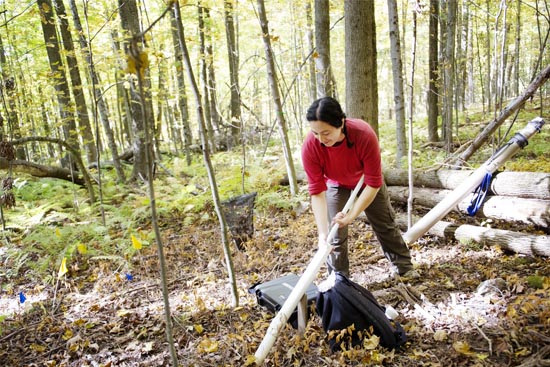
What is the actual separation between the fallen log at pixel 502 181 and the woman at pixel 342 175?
1828mm

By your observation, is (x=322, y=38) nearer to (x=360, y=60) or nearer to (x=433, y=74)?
(x=360, y=60)

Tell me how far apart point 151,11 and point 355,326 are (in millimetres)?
13042

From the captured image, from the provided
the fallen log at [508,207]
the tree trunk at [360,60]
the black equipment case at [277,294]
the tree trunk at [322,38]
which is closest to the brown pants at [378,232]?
the black equipment case at [277,294]

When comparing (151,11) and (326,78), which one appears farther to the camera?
(151,11)

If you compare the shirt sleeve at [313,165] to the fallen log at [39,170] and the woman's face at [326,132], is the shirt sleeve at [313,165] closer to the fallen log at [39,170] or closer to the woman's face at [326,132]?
the woman's face at [326,132]

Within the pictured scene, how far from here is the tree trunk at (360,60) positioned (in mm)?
5273

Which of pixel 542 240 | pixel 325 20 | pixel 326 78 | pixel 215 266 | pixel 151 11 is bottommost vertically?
pixel 215 266

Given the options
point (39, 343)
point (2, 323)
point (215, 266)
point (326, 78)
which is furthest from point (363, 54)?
point (2, 323)

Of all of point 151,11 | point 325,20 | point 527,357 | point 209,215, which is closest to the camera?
point 527,357

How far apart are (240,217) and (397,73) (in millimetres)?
3802

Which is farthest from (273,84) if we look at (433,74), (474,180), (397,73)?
(433,74)

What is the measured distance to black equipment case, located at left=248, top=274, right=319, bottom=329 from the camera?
10.8 feet

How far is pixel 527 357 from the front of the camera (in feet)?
8.18

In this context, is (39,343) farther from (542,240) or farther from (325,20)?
(325,20)
